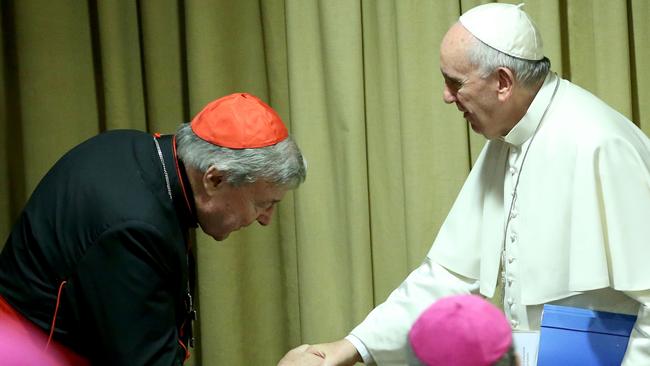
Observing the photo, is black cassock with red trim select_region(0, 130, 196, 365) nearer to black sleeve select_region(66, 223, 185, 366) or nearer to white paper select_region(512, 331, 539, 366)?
black sleeve select_region(66, 223, 185, 366)

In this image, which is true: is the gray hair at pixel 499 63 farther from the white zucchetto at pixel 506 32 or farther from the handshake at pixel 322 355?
the handshake at pixel 322 355

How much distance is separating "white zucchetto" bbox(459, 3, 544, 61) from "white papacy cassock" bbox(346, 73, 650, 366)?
12cm

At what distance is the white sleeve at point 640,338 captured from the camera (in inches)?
93.6

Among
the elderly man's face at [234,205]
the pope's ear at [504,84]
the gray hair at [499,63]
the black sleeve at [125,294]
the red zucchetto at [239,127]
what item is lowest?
the black sleeve at [125,294]

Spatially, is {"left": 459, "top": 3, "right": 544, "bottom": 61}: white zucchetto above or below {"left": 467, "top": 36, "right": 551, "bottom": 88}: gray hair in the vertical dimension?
above

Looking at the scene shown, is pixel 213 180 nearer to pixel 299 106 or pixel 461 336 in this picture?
pixel 461 336

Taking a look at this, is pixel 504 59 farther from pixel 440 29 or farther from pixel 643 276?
pixel 440 29

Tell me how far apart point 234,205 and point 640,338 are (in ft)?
3.64

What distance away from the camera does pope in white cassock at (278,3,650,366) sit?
248cm

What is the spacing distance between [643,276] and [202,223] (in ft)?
3.86

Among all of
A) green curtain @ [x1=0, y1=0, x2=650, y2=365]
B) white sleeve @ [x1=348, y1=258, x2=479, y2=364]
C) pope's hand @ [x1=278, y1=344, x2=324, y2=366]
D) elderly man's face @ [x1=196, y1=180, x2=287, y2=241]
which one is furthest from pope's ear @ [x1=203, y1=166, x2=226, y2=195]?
green curtain @ [x1=0, y1=0, x2=650, y2=365]

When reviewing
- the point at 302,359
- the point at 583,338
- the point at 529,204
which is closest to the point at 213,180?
the point at 302,359

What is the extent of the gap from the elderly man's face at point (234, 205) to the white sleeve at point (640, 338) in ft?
3.20

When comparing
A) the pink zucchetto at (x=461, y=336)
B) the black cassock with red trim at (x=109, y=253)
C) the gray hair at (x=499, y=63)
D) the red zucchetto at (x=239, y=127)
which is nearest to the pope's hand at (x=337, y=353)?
the black cassock with red trim at (x=109, y=253)
